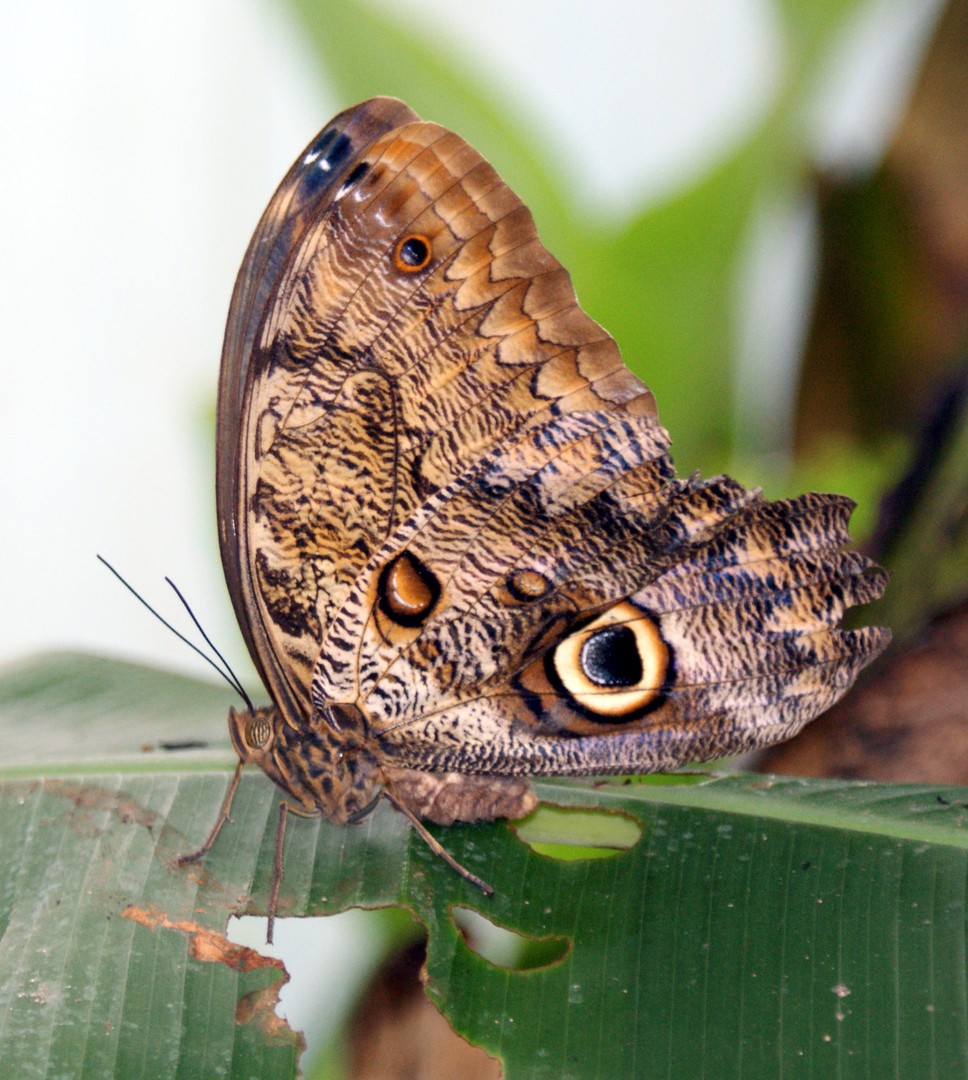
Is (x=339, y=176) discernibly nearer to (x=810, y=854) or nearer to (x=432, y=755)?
(x=432, y=755)

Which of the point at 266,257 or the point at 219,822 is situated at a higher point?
the point at 266,257

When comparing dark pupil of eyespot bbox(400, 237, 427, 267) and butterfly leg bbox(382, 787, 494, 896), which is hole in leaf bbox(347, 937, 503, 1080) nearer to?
butterfly leg bbox(382, 787, 494, 896)

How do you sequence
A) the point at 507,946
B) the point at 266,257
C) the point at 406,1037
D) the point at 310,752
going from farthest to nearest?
the point at 507,946 → the point at 406,1037 → the point at 310,752 → the point at 266,257

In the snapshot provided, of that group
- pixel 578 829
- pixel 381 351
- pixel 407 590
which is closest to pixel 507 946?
pixel 578 829

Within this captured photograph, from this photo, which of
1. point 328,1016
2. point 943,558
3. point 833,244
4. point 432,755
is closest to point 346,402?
point 432,755

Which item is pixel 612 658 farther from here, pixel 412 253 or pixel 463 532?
pixel 412 253

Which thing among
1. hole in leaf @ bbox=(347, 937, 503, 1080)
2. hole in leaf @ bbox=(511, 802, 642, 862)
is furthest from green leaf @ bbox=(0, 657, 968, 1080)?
hole in leaf @ bbox=(347, 937, 503, 1080)

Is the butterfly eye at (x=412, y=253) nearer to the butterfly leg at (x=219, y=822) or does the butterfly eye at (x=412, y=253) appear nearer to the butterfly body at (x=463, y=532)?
the butterfly body at (x=463, y=532)
